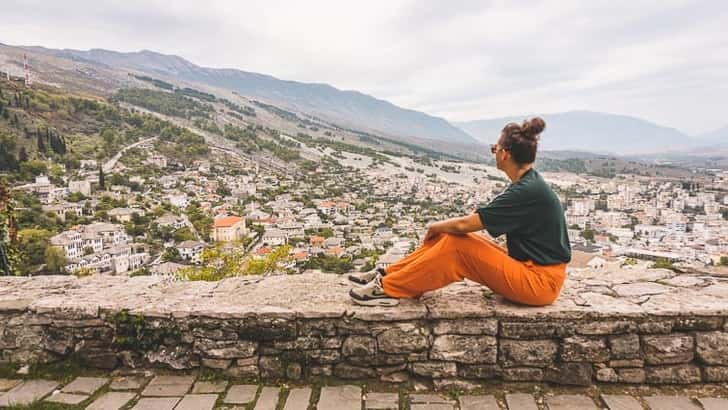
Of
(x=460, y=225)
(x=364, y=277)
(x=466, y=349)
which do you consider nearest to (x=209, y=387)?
(x=364, y=277)

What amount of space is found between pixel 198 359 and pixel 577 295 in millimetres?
3024

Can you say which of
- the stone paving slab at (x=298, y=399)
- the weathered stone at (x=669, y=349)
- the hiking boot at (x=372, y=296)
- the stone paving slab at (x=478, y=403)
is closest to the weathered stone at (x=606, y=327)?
the weathered stone at (x=669, y=349)

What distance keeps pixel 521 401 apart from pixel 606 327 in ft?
2.62

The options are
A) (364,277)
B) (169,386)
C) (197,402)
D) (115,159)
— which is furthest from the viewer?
(115,159)

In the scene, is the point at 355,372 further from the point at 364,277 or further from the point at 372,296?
the point at 364,277

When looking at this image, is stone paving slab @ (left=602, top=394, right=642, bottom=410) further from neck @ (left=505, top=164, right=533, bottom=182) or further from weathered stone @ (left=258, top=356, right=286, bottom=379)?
weathered stone @ (left=258, top=356, right=286, bottom=379)

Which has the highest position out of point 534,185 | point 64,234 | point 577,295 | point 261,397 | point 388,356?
point 534,185

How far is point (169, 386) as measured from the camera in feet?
9.68

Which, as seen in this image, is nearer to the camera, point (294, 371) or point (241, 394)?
point (241, 394)

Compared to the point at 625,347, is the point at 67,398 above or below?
below

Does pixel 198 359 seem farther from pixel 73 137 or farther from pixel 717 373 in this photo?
pixel 73 137

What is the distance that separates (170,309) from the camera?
3141 mm

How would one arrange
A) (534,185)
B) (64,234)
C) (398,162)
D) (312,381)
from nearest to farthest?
(534,185) < (312,381) < (64,234) < (398,162)

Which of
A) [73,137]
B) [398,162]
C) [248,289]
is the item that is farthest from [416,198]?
[248,289]
